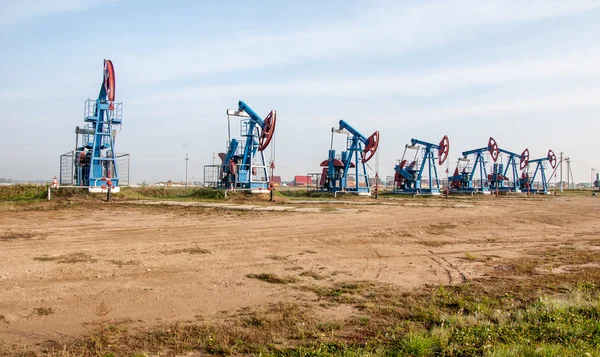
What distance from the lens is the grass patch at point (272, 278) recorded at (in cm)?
645

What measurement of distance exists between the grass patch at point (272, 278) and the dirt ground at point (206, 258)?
71 mm

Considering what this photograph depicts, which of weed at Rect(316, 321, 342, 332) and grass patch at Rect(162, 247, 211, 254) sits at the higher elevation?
grass patch at Rect(162, 247, 211, 254)

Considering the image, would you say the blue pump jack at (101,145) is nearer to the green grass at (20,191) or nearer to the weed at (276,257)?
the green grass at (20,191)

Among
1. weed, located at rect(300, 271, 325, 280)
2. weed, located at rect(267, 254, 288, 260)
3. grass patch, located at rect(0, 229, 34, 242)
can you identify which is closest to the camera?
weed, located at rect(300, 271, 325, 280)

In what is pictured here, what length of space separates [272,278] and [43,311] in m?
2.94

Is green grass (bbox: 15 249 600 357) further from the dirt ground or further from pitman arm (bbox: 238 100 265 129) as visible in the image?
pitman arm (bbox: 238 100 265 129)

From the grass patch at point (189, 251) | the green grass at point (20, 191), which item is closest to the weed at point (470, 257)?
the grass patch at point (189, 251)

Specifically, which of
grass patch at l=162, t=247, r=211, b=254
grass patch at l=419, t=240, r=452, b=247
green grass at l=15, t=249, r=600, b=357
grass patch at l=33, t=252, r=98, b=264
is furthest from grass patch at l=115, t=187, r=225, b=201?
green grass at l=15, t=249, r=600, b=357

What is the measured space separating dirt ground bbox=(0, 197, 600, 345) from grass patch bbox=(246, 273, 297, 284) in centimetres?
7

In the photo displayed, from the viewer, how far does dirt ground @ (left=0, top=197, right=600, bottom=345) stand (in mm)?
5035

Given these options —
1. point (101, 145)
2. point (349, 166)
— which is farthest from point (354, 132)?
point (101, 145)

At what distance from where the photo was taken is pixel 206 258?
7.88 m

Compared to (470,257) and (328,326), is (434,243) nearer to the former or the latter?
(470,257)

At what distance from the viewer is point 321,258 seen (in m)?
8.34
